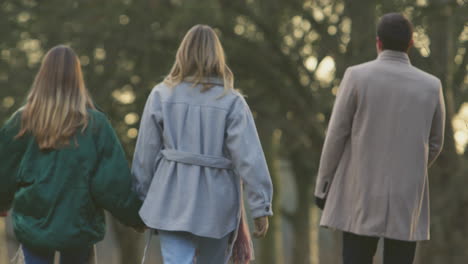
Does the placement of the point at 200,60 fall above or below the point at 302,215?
above

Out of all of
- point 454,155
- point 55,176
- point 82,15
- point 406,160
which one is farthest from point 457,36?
point 55,176

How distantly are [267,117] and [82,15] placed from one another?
2.82m

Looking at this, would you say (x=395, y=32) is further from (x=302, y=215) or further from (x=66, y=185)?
(x=302, y=215)

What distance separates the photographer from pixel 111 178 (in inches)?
212

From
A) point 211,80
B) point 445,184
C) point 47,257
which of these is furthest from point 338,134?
point 445,184

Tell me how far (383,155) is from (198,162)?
3.44 ft

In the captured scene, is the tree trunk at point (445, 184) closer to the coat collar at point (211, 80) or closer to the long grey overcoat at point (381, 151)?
the long grey overcoat at point (381, 151)

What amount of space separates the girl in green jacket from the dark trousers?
126 cm

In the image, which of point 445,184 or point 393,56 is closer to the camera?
point 393,56

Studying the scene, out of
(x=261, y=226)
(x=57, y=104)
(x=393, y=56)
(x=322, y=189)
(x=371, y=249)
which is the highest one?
(x=393, y=56)

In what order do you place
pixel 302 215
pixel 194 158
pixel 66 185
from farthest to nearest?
pixel 302 215 → pixel 194 158 → pixel 66 185

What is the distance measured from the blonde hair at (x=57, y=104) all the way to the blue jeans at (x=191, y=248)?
79 centimetres

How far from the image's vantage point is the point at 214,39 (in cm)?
557

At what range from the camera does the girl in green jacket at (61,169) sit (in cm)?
527
